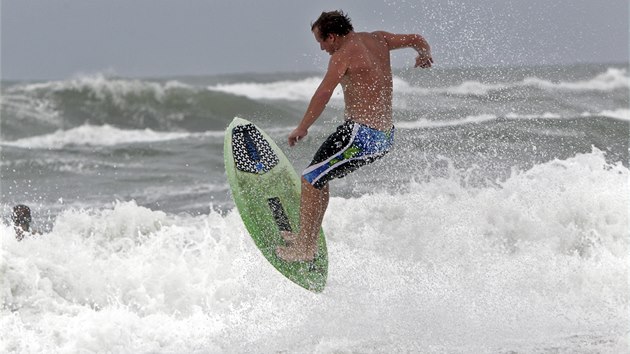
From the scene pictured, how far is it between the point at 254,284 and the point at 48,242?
238 cm

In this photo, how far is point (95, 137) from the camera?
2434cm

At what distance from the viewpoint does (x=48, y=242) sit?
28.6ft

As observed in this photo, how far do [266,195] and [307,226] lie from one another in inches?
32.6

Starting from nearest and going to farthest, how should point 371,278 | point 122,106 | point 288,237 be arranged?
point 288,237, point 371,278, point 122,106

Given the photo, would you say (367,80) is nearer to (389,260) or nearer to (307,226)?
(307,226)

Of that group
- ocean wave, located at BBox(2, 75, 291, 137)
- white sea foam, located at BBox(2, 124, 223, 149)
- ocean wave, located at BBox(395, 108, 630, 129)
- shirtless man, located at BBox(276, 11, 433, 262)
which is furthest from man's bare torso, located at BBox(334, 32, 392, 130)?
ocean wave, located at BBox(2, 75, 291, 137)

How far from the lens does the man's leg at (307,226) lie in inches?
255

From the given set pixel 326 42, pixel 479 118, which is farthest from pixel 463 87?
pixel 326 42

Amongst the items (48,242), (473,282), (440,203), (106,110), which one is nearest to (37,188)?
(48,242)

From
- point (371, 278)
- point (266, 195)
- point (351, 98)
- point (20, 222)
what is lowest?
point (20, 222)

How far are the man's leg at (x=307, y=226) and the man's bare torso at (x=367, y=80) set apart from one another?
0.60 meters

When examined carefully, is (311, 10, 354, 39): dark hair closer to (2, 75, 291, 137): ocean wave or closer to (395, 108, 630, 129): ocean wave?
(395, 108, 630, 129): ocean wave

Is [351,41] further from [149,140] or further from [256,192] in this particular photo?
[149,140]

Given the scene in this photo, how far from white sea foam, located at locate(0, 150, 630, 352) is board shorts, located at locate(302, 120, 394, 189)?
3.60 feet
